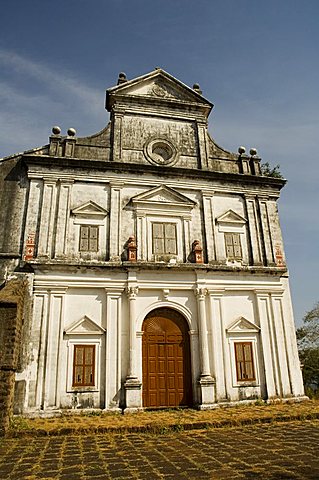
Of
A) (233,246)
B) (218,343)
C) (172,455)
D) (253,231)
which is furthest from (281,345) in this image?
(172,455)

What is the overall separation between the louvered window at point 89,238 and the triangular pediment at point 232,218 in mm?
4615

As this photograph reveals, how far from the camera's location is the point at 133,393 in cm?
1062

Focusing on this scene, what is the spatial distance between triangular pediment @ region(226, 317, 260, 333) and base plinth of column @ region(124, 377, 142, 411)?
3.47 m

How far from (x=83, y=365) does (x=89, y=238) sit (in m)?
4.01

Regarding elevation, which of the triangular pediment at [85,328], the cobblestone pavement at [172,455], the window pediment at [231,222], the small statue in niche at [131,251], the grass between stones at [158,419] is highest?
the window pediment at [231,222]

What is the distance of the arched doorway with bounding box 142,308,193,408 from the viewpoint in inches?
438

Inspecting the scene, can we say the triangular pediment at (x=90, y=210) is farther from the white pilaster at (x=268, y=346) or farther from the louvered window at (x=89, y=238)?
the white pilaster at (x=268, y=346)

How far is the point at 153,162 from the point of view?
13.5 meters

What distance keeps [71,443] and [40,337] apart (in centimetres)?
403

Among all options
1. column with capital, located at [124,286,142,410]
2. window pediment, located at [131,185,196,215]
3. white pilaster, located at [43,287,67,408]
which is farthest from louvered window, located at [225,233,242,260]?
white pilaster, located at [43,287,67,408]

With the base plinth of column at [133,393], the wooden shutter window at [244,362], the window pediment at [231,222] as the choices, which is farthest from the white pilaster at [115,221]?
the wooden shutter window at [244,362]

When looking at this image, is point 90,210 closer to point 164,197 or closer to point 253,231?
point 164,197

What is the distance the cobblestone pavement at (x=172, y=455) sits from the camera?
5104 mm

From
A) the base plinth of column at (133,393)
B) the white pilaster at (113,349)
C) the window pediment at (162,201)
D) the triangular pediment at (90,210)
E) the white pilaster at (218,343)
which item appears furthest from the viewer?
the window pediment at (162,201)
